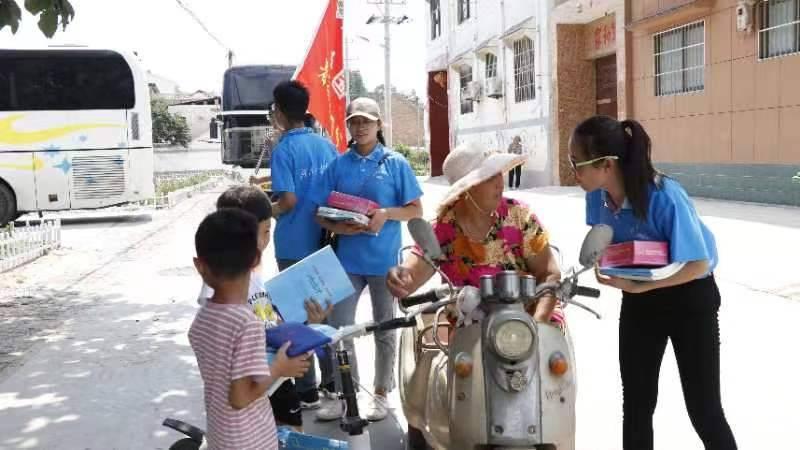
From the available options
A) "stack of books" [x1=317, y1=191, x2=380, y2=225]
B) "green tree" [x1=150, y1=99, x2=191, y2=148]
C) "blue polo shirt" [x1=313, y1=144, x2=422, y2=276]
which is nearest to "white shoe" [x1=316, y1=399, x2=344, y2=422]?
"blue polo shirt" [x1=313, y1=144, x2=422, y2=276]

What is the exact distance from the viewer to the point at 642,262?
2.88 meters

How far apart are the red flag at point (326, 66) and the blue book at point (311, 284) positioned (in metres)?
3.37

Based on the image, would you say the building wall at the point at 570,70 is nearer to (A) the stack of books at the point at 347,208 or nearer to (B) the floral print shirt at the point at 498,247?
(A) the stack of books at the point at 347,208

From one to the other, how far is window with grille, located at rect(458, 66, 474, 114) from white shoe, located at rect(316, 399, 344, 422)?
27321 millimetres

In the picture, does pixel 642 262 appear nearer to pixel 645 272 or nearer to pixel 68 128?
pixel 645 272

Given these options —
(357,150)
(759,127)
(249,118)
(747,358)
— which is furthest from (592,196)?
(249,118)

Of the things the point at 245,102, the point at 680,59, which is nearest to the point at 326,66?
the point at 680,59

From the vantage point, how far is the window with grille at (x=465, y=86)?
105ft

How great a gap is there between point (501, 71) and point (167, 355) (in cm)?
2301

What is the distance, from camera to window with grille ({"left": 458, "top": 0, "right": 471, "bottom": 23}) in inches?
1262

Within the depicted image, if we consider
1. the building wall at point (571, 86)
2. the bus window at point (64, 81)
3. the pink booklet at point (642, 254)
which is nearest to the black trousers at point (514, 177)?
the building wall at point (571, 86)

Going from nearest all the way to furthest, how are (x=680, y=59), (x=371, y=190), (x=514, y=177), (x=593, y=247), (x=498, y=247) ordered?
1. (x=593, y=247)
2. (x=498, y=247)
3. (x=371, y=190)
4. (x=680, y=59)
5. (x=514, y=177)

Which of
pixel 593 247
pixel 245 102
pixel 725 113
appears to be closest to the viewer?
pixel 593 247

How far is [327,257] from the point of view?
320 centimetres
